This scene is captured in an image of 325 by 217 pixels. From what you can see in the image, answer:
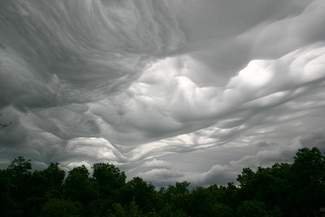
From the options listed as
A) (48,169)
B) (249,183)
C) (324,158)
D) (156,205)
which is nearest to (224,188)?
(249,183)

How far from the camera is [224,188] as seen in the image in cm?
10750

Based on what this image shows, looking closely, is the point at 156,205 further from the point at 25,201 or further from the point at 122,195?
the point at 25,201

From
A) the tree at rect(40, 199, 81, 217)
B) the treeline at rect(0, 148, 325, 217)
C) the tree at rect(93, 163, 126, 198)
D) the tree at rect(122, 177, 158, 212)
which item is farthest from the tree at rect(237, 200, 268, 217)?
the tree at rect(93, 163, 126, 198)

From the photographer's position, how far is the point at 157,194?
9931 centimetres

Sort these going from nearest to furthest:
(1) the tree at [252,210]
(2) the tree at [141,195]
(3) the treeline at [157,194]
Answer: (1) the tree at [252,210] < (3) the treeline at [157,194] < (2) the tree at [141,195]

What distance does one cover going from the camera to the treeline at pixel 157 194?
83.7m

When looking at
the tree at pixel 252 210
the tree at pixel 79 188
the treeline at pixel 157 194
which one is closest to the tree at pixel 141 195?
the treeline at pixel 157 194

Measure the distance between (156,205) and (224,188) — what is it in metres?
22.5

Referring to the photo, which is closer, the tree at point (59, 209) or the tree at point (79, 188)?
the tree at point (59, 209)

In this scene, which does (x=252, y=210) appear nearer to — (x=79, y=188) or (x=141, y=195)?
(x=141, y=195)

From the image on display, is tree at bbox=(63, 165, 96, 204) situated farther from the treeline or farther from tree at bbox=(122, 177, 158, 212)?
tree at bbox=(122, 177, 158, 212)

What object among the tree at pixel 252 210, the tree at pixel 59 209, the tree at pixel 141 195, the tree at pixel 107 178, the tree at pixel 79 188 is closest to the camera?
the tree at pixel 252 210

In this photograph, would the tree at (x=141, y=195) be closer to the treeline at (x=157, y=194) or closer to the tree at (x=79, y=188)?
the treeline at (x=157, y=194)

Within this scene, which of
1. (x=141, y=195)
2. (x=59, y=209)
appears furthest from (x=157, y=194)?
(x=59, y=209)
